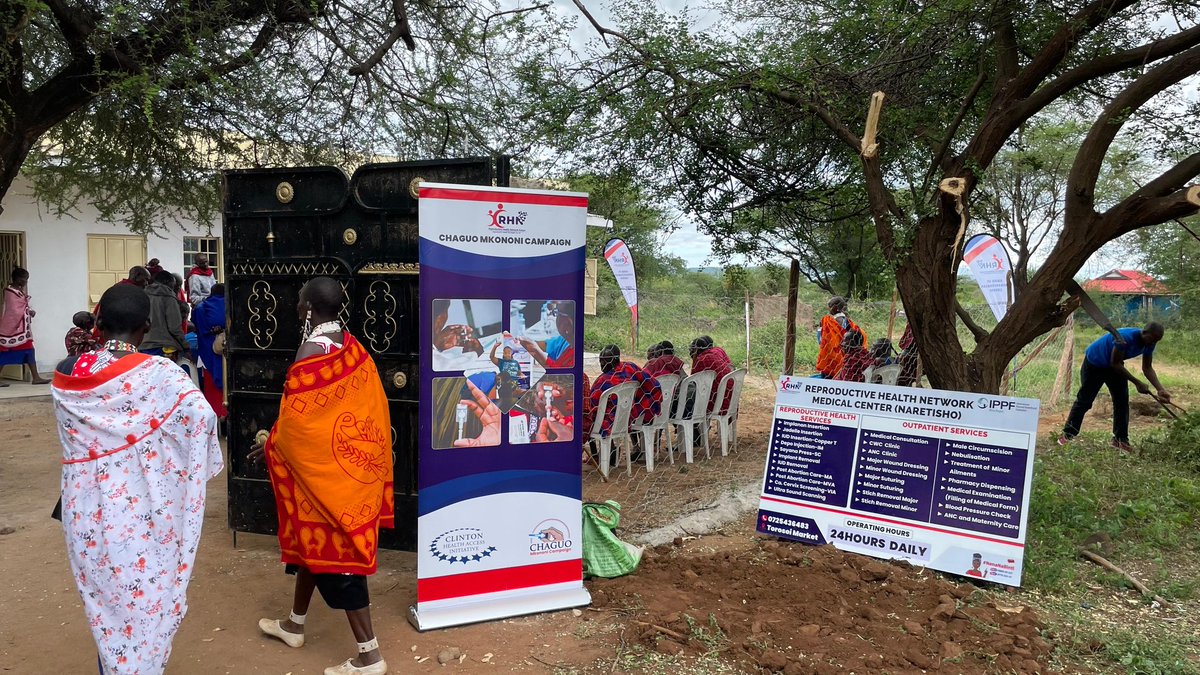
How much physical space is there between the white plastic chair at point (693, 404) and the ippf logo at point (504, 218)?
3.82m

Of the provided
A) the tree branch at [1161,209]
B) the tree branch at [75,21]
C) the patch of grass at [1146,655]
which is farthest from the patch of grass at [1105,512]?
the tree branch at [75,21]

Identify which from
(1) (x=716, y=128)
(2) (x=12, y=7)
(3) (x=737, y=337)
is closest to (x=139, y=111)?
(2) (x=12, y=7)

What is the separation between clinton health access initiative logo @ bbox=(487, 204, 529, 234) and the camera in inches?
156

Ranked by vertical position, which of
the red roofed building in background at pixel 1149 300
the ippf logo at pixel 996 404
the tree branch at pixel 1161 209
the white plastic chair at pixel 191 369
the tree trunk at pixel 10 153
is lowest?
the white plastic chair at pixel 191 369

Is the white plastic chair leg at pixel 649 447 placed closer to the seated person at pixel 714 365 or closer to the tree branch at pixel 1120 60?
the seated person at pixel 714 365

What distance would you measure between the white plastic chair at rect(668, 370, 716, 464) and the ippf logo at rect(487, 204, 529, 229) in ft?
12.5

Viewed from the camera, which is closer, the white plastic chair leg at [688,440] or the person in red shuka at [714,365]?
the white plastic chair leg at [688,440]

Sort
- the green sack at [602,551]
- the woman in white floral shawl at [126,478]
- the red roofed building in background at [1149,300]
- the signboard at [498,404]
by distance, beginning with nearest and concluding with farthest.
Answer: the woman in white floral shawl at [126,478] → the signboard at [498,404] → the green sack at [602,551] → the red roofed building in background at [1149,300]

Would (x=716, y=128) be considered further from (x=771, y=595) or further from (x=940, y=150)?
(x=771, y=595)

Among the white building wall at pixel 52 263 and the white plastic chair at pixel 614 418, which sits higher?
the white building wall at pixel 52 263

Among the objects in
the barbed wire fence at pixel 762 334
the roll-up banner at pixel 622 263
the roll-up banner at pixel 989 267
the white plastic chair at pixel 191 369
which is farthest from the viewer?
the barbed wire fence at pixel 762 334

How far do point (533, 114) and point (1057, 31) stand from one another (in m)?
3.75

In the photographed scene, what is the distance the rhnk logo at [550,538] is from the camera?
13.7 ft

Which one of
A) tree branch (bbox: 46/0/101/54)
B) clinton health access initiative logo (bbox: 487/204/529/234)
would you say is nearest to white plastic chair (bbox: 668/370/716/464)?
clinton health access initiative logo (bbox: 487/204/529/234)
